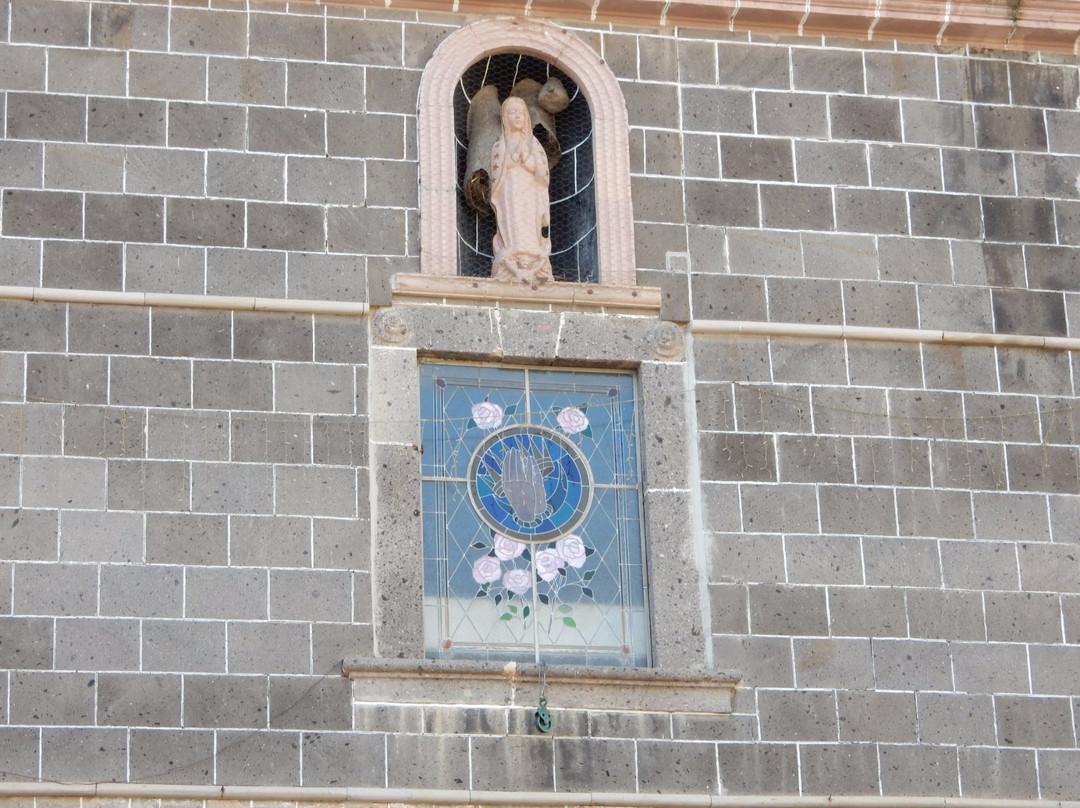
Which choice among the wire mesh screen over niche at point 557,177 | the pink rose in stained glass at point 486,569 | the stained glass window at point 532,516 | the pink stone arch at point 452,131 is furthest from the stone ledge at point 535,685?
the wire mesh screen over niche at point 557,177

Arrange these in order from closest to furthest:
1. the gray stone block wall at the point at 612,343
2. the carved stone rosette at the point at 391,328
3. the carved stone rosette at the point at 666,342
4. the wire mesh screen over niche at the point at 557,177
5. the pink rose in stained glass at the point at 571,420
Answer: the gray stone block wall at the point at 612,343, the carved stone rosette at the point at 391,328, the pink rose in stained glass at the point at 571,420, the carved stone rosette at the point at 666,342, the wire mesh screen over niche at the point at 557,177

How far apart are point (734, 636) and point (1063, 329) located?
116 inches

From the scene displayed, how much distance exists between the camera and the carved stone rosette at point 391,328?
15.9 meters

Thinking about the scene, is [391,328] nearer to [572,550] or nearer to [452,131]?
[452,131]

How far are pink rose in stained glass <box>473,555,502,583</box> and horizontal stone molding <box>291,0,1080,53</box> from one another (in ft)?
11.5

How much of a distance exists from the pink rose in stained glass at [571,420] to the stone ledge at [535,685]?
1488 millimetres

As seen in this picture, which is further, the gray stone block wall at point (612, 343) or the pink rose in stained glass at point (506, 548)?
the pink rose in stained glass at point (506, 548)

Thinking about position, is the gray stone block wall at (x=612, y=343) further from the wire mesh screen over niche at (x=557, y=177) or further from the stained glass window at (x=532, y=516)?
the stained glass window at (x=532, y=516)

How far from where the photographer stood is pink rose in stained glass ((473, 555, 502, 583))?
51.2 feet

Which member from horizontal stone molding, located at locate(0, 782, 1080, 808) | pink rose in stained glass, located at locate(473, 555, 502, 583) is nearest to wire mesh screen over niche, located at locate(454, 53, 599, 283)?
pink rose in stained glass, located at locate(473, 555, 502, 583)

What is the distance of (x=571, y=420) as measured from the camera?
1605 cm

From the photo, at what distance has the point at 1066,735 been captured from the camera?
15523 mm

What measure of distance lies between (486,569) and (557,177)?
274 centimetres

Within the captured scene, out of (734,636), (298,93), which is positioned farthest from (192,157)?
(734,636)
